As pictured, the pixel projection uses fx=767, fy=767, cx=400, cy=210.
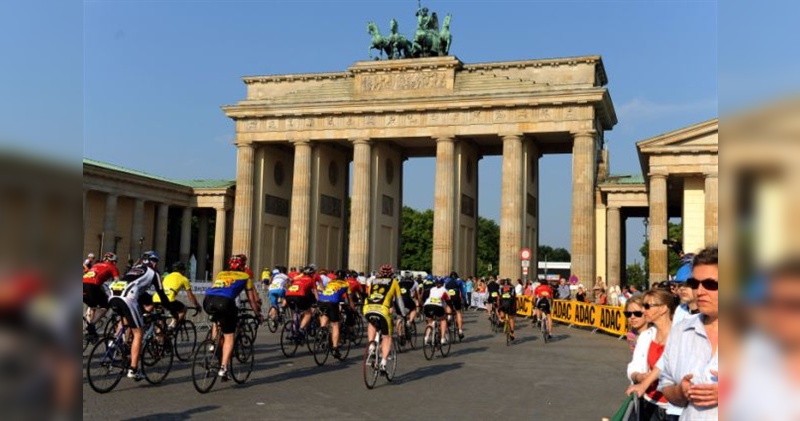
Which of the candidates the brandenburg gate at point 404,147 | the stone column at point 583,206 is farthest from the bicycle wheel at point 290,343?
the stone column at point 583,206

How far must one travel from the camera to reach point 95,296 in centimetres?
1443

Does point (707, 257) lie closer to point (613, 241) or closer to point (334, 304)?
point (334, 304)

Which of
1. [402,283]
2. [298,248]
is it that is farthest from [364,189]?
[402,283]

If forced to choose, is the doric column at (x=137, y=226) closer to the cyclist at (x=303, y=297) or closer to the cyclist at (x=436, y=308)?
the cyclist at (x=303, y=297)

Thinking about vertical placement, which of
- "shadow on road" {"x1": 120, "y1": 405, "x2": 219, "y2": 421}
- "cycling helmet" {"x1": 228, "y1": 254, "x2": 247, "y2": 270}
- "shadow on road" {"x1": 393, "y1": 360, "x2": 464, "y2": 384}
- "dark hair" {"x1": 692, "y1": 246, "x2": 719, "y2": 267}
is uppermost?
"dark hair" {"x1": 692, "y1": 246, "x2": 719, "y2": 267}

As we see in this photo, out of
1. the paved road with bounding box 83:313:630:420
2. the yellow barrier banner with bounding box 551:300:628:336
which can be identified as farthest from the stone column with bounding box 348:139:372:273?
the paved road with bounding box 83:313:630:420

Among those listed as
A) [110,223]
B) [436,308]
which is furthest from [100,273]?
[110,223]

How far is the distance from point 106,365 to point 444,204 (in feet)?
140

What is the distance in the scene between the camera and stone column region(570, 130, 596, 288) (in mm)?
49625

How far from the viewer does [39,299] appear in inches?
54.7

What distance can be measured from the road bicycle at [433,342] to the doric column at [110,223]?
45838 millimetres

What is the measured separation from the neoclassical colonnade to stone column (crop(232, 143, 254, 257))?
633 cm

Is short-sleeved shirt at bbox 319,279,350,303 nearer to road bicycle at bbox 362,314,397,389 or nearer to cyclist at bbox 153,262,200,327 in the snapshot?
cyclist at bbox 153,262,200,327

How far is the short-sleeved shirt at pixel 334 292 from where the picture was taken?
1627cm
